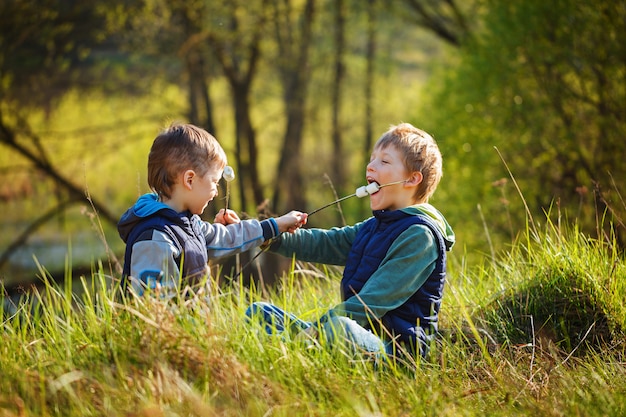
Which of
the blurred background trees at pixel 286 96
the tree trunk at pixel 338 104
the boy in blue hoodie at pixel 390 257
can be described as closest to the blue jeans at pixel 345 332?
the boy in blue hoodie at pixel 390 257

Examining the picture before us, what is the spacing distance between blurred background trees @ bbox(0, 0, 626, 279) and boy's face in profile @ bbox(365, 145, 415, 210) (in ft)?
10.6

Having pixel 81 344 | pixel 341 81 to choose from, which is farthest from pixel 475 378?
pixel 341 81

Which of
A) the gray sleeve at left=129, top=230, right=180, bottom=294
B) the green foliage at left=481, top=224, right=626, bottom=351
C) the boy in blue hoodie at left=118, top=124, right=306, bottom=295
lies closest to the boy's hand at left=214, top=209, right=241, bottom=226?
the boy in blue hoodie at left=118, top=124, right=306, bottom=295

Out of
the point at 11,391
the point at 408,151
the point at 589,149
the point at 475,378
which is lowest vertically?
the point at 589,149

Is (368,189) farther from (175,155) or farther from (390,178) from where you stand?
(175,155)

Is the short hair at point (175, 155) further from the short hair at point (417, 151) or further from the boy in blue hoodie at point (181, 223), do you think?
the short hair at point (417, 151)

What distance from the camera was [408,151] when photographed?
11.0ft

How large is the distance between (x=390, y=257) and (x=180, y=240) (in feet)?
2.95

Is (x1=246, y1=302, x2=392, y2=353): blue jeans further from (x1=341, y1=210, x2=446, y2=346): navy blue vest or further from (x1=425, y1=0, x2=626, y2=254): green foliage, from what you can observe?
(x1=425, y1=0, x2=626, y2=254): green foliage

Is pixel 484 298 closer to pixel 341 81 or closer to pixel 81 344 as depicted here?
pixel 81 344

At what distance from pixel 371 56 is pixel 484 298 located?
1570 centimetres

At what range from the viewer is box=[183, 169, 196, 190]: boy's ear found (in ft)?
10.3

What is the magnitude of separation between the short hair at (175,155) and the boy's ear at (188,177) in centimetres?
2

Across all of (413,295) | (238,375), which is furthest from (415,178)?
(238,375)
